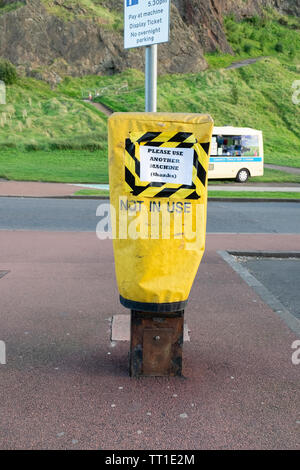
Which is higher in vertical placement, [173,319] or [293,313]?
[173,319]

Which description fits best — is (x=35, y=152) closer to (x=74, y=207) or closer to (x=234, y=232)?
(x=74, y=207)

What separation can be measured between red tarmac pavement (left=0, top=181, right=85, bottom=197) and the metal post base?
12.4 meters

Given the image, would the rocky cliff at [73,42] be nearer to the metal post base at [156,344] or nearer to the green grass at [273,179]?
the green grass at [273,179]

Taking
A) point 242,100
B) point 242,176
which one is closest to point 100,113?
point 242,100

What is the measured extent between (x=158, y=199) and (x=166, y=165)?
8.7 inches

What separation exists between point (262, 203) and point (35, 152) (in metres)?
17.3

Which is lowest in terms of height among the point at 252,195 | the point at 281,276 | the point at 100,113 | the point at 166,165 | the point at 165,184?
the point at 281,276

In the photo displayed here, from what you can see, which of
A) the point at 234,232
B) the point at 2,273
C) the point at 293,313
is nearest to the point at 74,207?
the point at 234,232

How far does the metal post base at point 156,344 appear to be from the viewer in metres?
3.47

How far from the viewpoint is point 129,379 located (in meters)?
3.54

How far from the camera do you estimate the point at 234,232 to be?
10.3m

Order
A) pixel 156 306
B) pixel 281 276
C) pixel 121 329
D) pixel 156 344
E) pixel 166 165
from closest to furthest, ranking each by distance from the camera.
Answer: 1. pixel 166 165
2. pixel 156 306
3. pixel 156 344
4. pixel 121 329
5. pixel 281 276

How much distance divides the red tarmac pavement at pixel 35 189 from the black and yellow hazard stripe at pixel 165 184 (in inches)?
493

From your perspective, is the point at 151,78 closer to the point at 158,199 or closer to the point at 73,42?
the point at 158,199
